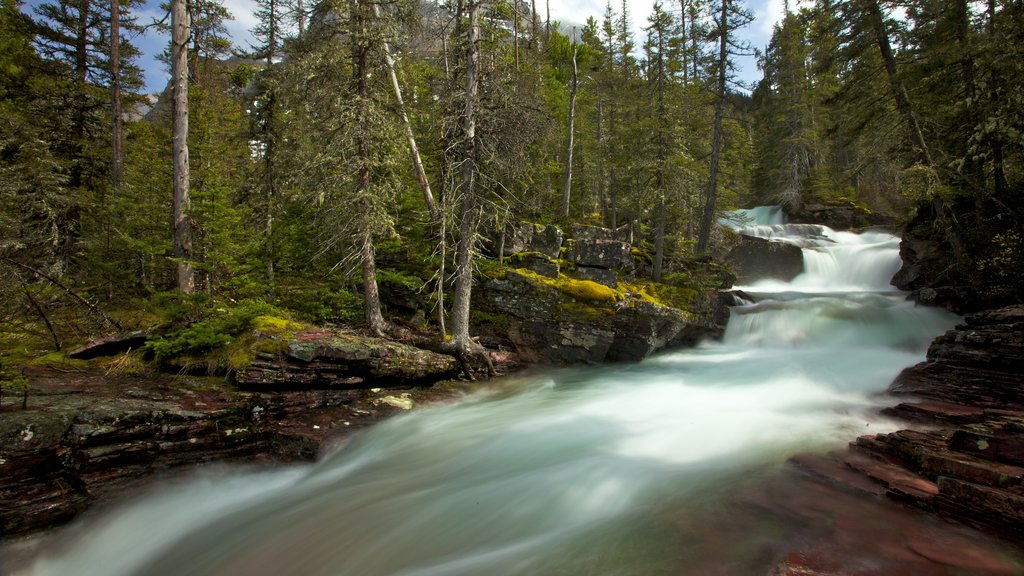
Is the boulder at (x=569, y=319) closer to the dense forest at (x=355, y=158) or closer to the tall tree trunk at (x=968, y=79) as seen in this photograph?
the dense forest at (x=355, y=158)

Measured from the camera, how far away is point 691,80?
1188 inches

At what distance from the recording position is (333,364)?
902cm

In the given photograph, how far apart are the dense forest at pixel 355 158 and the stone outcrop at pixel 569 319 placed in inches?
57.3

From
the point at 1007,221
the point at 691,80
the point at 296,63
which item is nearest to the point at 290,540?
the point at 296,63

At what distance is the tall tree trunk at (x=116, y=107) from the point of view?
14.2 meters

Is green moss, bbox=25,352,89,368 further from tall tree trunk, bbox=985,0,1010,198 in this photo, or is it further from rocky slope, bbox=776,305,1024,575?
tall tree trunk, bbox=985,0,1010,198

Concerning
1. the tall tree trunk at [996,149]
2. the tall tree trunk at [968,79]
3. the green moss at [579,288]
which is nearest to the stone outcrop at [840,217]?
the tall tree trunk at [968,79]

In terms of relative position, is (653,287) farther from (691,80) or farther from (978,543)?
(691,80)

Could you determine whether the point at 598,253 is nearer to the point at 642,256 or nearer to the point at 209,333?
the point at 642,256

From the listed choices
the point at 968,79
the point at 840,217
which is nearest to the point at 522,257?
the point at 968,79

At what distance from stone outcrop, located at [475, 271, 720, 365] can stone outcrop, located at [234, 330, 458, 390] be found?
362 cm

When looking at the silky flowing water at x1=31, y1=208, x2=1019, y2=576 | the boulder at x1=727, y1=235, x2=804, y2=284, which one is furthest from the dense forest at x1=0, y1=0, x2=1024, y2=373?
the boulder at x1=727, y1=235, x2=804, y2=284

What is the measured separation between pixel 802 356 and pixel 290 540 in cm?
1416

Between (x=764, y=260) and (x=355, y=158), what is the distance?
23.1 m
